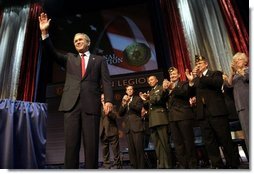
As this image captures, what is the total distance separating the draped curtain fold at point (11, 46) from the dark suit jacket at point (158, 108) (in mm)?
3110

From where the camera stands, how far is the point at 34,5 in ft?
19.1

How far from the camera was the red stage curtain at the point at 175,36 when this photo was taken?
15.7 ft

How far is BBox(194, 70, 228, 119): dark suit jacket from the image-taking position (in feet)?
8.64

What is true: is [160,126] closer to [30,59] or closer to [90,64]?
[90,64]

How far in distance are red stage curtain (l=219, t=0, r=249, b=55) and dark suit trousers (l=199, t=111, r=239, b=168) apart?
1.71 m

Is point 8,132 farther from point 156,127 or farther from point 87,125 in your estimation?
point 156,127

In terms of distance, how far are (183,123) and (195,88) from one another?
44 centimetres

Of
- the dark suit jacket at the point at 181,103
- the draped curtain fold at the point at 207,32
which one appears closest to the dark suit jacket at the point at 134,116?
the dark suit jacket at the point at 181,103

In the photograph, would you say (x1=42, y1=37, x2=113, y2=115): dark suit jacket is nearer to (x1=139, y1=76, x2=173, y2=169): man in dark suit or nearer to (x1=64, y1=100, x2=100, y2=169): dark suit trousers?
(x1=64, y1=100, x2=100, y2=169): dark suit trousers

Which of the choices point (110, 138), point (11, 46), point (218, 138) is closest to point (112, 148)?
point (110, 138)

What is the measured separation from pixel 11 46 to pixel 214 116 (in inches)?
179

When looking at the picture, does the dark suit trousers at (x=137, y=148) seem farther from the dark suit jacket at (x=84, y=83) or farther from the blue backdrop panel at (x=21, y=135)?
the dark suit jacket at (x=84, y=83)

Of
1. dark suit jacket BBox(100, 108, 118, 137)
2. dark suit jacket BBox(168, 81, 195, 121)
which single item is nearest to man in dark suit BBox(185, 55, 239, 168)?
dark suit jacket BBox(168, 81, 195, 121)

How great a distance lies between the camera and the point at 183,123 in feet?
9.94
